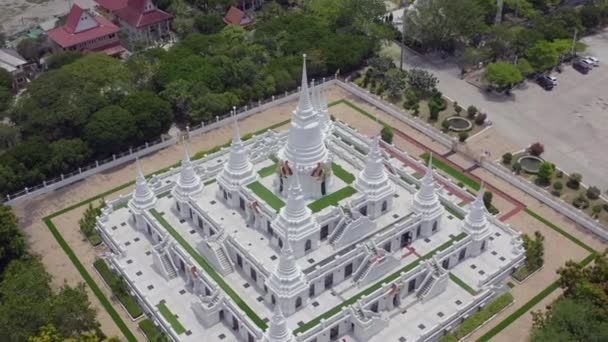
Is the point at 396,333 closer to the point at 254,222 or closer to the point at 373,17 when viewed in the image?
the point at 254,222

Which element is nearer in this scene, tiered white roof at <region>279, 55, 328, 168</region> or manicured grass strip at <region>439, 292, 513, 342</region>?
manicured grass strip at <region>439, 292, 513, 342</region>

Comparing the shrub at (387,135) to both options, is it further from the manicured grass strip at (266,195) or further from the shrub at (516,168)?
the manicured grass strip at (266,195)

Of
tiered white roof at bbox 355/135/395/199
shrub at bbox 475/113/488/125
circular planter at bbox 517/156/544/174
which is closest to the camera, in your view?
tiered white roof at bbox 355/135/395/199

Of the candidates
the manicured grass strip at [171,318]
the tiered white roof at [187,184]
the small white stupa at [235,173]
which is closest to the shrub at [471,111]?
the small white stupa at [235,173]

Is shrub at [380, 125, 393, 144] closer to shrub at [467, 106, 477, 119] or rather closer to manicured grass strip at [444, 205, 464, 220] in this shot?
shrub at [467, 106, 477, 119]

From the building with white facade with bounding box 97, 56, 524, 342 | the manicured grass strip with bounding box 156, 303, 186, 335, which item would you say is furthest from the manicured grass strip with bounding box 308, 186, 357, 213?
the manicured grass strip with bounding box 156, 303, 186, 335

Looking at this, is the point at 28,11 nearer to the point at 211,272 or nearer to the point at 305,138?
the point at 305,138

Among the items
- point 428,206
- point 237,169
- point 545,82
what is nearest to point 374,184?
point 428,206
